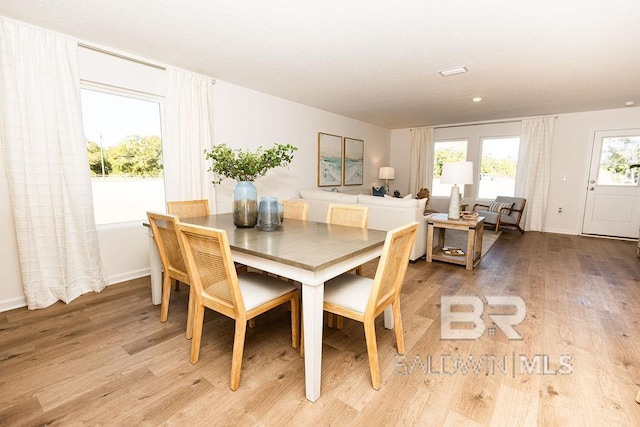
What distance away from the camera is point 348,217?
2342 mm

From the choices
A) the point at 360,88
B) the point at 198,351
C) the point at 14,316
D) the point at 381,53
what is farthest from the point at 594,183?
the point at 14,316

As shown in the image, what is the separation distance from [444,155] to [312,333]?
6.43 m

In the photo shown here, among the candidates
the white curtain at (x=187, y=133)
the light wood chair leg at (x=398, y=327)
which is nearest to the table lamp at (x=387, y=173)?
the white curtain at (x=187, y=133)

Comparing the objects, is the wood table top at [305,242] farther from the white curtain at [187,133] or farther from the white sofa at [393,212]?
the white sofa at [393,212]

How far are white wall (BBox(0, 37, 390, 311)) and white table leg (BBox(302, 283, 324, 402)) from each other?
255 centimetres

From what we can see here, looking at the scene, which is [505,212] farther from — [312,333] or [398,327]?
[312,333]

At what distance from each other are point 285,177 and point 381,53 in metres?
2.43

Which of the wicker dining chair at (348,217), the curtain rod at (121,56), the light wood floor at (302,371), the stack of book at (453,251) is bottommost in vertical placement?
the light wood floor at (302,371)

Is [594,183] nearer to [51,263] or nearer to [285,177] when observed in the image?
[285,177]

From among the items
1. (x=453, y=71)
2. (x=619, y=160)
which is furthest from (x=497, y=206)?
(x=453, y=71)

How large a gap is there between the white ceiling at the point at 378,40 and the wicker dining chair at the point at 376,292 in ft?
5.37

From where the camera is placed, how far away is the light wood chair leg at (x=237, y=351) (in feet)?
4.89

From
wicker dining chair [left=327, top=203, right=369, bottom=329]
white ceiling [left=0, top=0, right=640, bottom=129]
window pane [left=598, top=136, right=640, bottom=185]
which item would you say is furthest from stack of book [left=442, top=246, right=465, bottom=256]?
window pane [left=598, top=136, right=640, bottom=185]

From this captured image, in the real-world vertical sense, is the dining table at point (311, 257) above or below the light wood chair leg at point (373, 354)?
above
